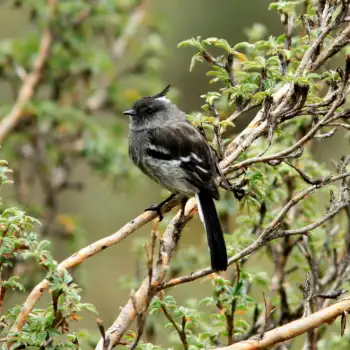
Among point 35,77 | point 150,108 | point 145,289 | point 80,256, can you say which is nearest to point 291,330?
point 145,289

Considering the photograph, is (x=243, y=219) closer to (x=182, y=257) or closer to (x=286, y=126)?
(x=286, y=126)

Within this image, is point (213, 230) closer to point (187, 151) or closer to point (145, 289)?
point (187, 151)

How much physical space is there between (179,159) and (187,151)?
7 centimetres

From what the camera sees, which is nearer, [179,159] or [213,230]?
[213,230]

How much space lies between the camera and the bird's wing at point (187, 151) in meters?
3.87

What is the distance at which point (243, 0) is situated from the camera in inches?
533

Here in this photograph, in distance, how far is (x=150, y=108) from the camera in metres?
4.74

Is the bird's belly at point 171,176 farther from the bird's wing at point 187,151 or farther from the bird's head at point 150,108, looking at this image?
the bird's head at point 150,108

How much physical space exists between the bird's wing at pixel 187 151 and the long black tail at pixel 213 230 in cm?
6

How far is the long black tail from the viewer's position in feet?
10.6

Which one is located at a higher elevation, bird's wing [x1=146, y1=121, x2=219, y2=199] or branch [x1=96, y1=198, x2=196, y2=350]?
bird's wing [x1=146, y1=121, x2=219, y2=199]

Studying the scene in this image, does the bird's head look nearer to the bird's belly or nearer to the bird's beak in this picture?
the bird's beak

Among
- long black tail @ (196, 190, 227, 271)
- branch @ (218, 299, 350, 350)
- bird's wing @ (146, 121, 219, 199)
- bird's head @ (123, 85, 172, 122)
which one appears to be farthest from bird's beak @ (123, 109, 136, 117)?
branch @ (218, 299, 350, 350)

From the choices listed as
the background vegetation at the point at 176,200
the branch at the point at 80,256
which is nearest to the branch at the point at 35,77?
the background vegetation at the point at 176,200
